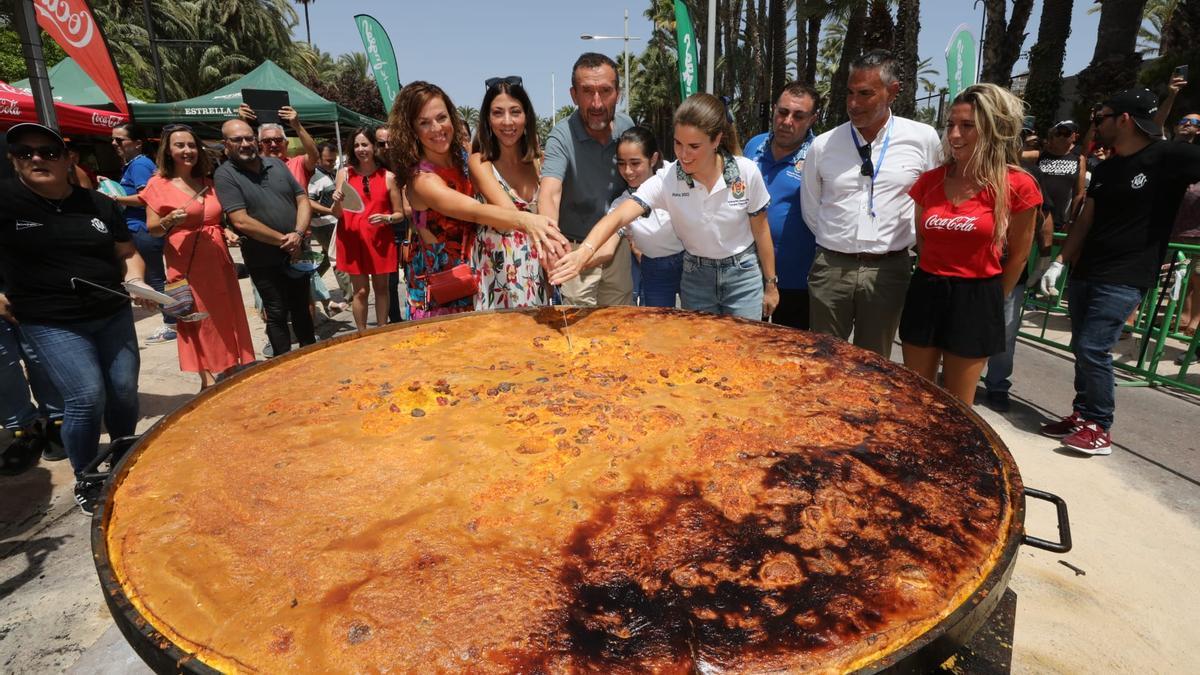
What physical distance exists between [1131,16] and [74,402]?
58.3ft

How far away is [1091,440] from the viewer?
3.69 meters

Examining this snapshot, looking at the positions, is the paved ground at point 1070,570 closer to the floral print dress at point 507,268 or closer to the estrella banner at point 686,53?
the floral print dress at point 507,268

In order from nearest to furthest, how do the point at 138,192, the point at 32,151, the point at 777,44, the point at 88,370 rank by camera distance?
the point at 32,151
the point at 88,370
the point at 138,192
the point at 777,44

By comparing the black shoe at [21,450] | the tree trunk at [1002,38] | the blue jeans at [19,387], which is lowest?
the black shoe at [21,450]

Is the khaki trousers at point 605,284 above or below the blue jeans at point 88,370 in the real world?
above

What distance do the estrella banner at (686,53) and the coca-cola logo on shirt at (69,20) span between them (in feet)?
29.1

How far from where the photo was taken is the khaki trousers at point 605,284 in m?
3.48

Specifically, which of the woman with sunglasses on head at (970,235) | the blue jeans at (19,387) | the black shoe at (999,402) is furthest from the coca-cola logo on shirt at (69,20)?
the black shoe at (999,402)

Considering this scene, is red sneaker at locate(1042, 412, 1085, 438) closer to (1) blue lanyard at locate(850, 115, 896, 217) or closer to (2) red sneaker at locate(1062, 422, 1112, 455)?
(2) red sneaker at locate(1062, 422, 1112, 455)

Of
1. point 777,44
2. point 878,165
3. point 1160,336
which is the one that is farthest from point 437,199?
point 777,44

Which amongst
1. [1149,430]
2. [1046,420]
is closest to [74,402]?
[1046,420]

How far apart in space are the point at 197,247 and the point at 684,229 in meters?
3.36

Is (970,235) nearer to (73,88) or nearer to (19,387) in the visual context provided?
(19,387)

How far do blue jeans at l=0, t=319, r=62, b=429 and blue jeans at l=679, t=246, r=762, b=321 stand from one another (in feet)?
13.2
